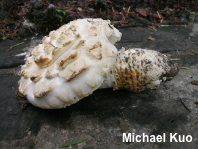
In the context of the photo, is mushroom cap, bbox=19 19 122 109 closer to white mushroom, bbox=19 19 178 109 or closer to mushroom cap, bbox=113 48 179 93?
white mushroom, bbox=19 19 178 109

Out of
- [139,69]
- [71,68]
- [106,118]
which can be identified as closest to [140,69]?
[139,69]

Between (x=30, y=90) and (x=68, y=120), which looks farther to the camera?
(x=68, y=120)

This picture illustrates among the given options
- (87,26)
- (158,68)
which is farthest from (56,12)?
(158,68)

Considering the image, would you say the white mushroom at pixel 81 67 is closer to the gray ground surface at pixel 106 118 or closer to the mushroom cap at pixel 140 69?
the mushroom cap at pixel 140 69

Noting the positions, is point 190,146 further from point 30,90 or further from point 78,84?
point 30,90

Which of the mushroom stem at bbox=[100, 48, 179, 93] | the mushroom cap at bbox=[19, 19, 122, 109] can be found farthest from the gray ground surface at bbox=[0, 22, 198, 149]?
the mushroom cap at bbox=[19, 19, 122, 109]

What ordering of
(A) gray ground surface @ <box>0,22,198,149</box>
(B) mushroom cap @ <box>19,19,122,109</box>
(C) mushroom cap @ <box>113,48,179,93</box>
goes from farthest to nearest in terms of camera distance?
(C) mushroom cap @ <box>113,48,179,93</box> → (A) gray ground surface @ <box>0,22,198,149</box> → (B) mushroom cap @ <box>19,19,122,109</box>
